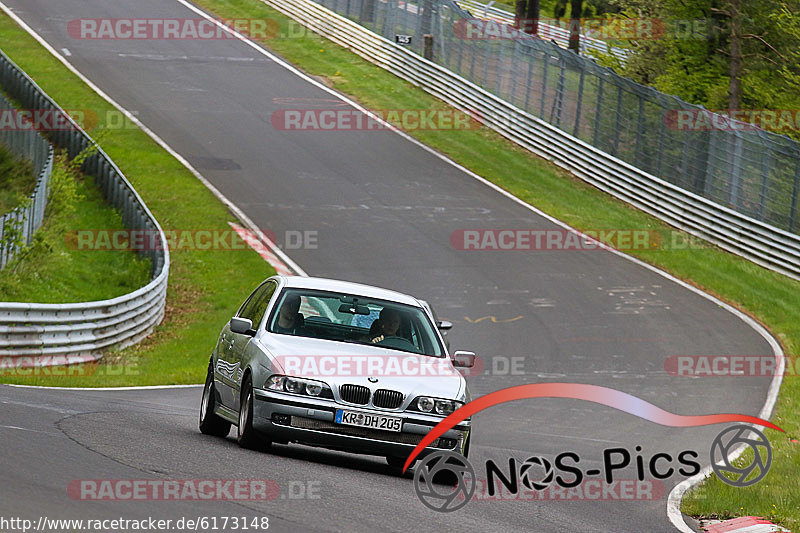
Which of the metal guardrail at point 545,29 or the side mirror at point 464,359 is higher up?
the side mirror at point 464,359

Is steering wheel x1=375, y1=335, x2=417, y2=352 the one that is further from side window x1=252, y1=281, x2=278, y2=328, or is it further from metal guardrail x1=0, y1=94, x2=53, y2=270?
metal guardrail x1=0, y1=94, x2=53, y2=270

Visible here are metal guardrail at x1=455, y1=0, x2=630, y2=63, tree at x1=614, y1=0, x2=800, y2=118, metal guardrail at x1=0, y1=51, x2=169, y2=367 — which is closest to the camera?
metal guardrail at x1=0, y1=51, x2=169, y2=367

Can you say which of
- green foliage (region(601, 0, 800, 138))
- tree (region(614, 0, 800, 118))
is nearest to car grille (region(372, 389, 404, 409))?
tree (region(614, 0, 800, 118))

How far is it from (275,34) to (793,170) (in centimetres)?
2675

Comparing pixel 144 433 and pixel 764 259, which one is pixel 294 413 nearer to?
pixel 144 433

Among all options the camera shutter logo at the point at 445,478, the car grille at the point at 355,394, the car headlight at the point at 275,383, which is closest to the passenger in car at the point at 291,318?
the car headlight at the point at 275,383

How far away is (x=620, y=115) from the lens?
35.2m

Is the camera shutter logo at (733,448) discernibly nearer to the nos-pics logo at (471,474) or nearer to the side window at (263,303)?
the nos-pics logo at (471,474)

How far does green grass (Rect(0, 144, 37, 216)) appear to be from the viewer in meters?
29.3

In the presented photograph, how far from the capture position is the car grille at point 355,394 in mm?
10203

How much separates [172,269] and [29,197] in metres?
3.89

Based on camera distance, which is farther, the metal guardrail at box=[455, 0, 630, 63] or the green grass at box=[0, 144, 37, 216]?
the metal guardrail at box=[455, 0, 630, 63]

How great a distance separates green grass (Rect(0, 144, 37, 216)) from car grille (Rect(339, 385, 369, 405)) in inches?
804

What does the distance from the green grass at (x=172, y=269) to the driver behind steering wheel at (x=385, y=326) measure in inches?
270
